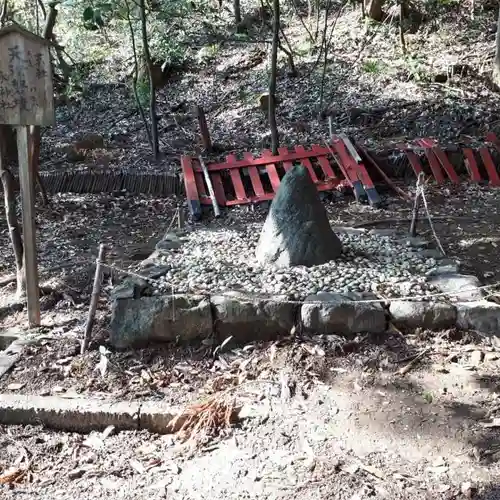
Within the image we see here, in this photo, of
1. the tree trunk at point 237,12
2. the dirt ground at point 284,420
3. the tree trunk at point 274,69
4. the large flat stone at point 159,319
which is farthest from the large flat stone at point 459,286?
the tree trunk at point 237,12

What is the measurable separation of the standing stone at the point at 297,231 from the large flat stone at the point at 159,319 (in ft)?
2.30

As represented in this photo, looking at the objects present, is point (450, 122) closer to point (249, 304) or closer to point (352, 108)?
point (352, 108)

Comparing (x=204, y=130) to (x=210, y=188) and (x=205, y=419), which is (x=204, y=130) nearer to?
(x=210, y=188)

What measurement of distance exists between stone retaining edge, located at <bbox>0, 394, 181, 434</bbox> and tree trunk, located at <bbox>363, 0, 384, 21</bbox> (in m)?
9.60

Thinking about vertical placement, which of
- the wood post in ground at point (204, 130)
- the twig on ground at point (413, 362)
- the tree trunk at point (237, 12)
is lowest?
the twig on ground at point (413, 362)

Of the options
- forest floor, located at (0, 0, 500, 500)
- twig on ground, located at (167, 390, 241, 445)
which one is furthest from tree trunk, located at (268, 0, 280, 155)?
twig on ground, located at (167, 390, 241, 445)

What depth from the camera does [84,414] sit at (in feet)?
9.74

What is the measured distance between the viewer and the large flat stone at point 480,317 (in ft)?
11.1

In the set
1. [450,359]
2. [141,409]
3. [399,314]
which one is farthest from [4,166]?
[450,359]

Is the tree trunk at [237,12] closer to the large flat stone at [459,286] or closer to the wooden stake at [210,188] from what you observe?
the wooden stake at [210,188]

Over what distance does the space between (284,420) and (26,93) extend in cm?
237

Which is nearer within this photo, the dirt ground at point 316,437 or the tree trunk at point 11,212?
the dirt ground at point 316,437

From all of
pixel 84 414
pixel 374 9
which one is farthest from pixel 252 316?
pixel 374 9

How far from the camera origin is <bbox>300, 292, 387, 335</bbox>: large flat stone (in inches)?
134
